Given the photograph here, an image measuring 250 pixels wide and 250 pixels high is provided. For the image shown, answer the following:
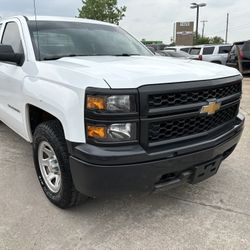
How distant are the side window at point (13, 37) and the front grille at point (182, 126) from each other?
6.35ft

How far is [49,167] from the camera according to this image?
3.12 metres

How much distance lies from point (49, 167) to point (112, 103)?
3.94ft

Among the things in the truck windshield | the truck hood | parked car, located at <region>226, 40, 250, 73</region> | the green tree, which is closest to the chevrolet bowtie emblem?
the truck hood

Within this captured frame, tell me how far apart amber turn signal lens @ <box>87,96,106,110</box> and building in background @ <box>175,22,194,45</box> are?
44504mm

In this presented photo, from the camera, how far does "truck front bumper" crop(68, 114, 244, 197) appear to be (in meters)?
2.35

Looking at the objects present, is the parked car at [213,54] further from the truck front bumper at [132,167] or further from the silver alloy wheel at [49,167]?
the truck front bumper at [132,167]

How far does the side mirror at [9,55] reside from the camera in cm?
325

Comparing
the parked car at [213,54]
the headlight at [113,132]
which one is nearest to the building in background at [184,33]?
the parked car at [213,54]

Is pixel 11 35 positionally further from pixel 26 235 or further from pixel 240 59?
pixel 240 59

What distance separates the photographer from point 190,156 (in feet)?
8.46

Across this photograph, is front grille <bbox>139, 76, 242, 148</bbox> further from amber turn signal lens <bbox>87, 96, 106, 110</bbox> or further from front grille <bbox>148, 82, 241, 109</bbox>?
amber turn signal lens <bbox>87, 96, 106, 110</bbox>

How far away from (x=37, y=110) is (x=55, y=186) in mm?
832

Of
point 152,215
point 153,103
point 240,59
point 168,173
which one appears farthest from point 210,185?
point 240,59

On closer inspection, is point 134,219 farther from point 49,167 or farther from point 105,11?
point 105,11
